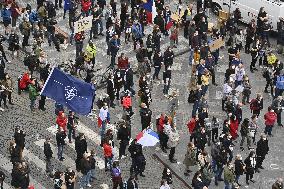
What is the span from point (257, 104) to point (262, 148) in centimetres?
360

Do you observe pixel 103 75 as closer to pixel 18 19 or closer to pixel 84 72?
pixel 84 72

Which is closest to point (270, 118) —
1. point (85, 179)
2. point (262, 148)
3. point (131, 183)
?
point (262, 148)

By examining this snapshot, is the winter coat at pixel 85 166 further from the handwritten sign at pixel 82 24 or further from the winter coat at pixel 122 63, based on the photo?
the handwritten sign at pixel 82 24

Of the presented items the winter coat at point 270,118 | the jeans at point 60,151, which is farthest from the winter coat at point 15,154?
the winter coat at point 270,118

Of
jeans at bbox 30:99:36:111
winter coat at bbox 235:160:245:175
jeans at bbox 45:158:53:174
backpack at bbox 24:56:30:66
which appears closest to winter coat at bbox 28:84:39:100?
jeans at bbox 30:99:36:111

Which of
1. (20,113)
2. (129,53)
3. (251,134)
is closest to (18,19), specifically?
(129,53)

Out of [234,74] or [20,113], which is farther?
[234,74]

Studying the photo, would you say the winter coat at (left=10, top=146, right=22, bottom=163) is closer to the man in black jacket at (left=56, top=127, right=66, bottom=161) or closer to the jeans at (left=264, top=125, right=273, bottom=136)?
the man in black jacket at (left=56, top=127, right=66, bottom=161)

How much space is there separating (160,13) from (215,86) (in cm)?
569

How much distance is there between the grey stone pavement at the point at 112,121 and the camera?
88.8ft

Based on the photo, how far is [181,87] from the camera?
1318 inches

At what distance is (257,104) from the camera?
3025 cm

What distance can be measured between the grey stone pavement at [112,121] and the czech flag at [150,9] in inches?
94.9

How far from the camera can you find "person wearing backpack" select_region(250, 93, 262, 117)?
98.9 feet
